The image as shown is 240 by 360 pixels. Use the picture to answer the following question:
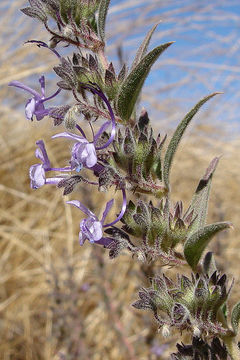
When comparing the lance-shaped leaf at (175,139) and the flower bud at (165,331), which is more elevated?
the lance-shaped leaf at (175,139)

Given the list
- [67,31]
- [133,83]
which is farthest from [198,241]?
[67,31]

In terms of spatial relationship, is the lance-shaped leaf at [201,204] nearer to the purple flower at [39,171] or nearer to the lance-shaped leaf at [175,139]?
the lance-shaped leaf at [175,139]

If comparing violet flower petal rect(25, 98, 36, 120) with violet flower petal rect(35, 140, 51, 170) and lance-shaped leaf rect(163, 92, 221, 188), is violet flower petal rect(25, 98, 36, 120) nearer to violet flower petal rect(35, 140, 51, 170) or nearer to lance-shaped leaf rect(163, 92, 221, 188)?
violet flower petal rect(35, 140, 51, 170)

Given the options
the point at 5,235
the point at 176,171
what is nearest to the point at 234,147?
the point at 176,171

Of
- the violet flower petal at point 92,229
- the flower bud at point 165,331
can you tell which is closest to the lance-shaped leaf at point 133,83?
the violet flower petal at point 92,229

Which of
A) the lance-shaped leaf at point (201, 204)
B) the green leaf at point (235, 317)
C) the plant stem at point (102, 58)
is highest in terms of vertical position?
the plant stem at point (102, 58)
